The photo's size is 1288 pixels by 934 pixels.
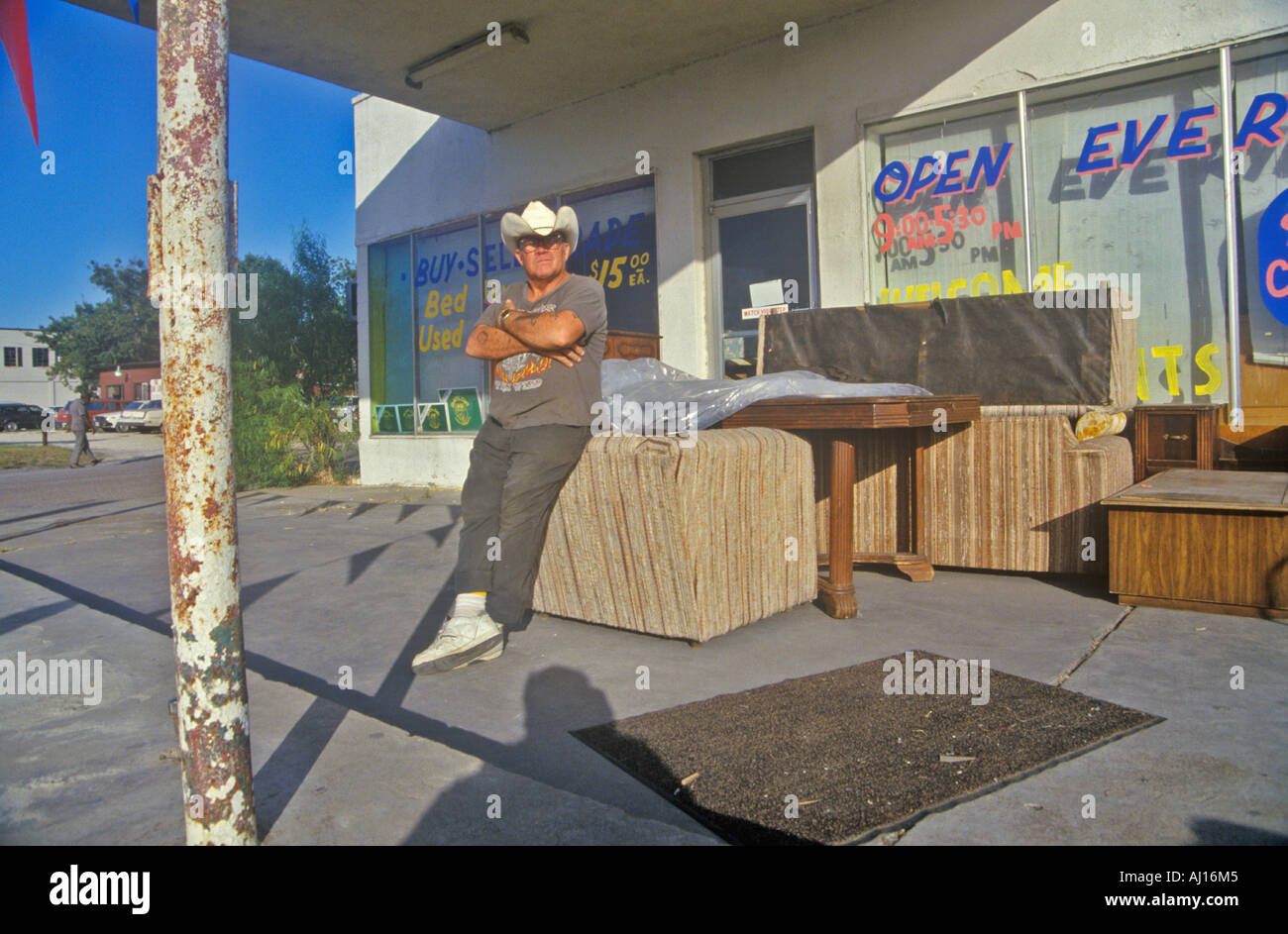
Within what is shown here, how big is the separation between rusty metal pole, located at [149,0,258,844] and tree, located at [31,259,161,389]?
64862 mm

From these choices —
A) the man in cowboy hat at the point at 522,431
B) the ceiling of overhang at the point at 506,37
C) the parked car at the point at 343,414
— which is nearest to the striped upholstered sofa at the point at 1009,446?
the man in cowboy hat at the point at 522,431

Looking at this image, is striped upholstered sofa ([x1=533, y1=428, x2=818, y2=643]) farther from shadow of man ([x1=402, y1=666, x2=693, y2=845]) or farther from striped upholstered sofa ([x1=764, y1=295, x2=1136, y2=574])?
striped upholstered sofa ([x1=764, y1=295, x2=1136, y2=574])

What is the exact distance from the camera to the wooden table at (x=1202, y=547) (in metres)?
3.95

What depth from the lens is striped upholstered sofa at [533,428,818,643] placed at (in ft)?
12.2

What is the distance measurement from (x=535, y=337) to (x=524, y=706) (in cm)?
156

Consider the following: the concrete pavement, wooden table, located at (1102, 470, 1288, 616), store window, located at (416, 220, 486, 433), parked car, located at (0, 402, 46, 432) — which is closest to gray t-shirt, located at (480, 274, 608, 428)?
the concrete pavement

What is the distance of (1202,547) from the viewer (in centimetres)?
412

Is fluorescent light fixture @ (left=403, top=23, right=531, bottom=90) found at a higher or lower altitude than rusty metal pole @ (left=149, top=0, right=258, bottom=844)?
higher

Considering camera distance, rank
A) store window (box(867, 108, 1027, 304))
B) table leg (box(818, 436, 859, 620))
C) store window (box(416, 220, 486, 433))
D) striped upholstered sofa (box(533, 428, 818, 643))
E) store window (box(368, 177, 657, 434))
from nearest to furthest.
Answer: striped upholstered sofa (box(533, 428, 818, 643)) < table leg (box(818, 436, 859, 620)) < store window (box(867, 108, 1027, 304)) < store window (box(368, 177, 657, 434)) < store window (box(416, 220, 486, 433))

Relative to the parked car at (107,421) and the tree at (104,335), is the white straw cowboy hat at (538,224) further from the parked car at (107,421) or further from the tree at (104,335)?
the tree at (104,335)

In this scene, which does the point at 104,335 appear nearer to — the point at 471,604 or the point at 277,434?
the point at 277,434

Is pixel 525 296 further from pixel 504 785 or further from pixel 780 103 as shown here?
pixel 780 103

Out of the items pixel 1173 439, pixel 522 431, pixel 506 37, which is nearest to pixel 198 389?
pixel 522 431
